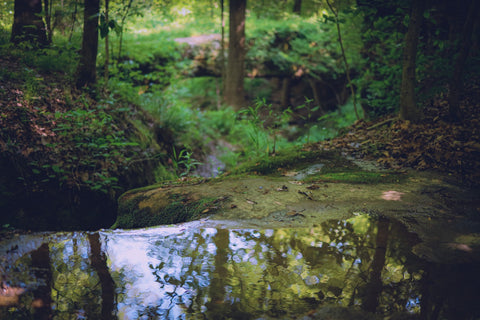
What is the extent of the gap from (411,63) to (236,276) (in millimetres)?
4725

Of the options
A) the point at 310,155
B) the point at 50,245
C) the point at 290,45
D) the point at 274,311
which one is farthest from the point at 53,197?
the point at 290,45

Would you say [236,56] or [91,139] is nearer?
[91,139]

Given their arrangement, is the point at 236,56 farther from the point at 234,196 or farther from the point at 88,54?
the point at 234,196

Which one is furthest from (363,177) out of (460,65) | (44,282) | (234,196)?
(44,282)

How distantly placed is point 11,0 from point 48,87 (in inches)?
135

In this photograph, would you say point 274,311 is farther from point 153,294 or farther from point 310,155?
point 310,155

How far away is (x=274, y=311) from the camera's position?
1726 mm

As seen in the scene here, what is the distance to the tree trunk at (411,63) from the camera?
4823mm

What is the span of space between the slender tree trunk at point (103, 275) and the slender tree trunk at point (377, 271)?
4.84 feet

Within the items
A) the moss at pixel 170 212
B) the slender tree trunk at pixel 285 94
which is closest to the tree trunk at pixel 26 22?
the moss at pixel 170 212

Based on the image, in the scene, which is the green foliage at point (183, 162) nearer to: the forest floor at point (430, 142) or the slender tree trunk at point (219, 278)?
the forest floor at point (430, 142)

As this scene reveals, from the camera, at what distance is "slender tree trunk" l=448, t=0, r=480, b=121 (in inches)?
185

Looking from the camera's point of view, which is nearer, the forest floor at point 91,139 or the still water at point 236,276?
the still water at point 236,276

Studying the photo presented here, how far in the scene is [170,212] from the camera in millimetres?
3443
